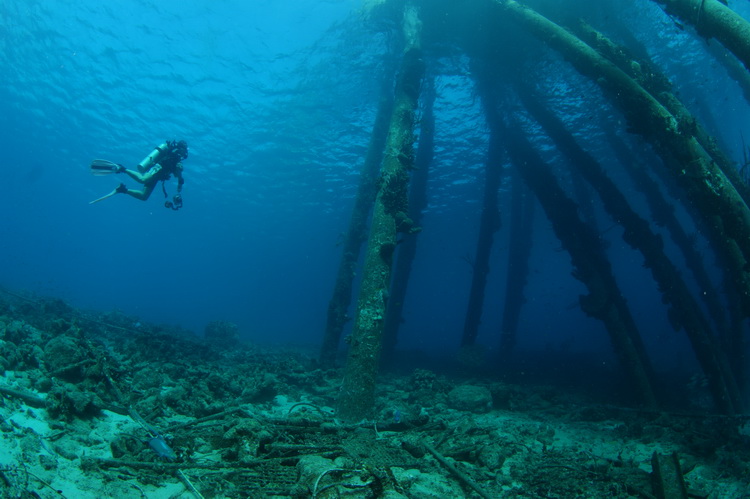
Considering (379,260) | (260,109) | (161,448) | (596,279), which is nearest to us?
(161,448)

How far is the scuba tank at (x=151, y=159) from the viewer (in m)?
9.22

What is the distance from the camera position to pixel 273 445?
3654mm

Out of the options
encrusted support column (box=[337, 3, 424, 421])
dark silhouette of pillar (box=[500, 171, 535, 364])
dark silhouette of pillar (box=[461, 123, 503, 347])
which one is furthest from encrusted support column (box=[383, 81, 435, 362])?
dark silhouette of pillar (box=[500, 171, 535, 364])

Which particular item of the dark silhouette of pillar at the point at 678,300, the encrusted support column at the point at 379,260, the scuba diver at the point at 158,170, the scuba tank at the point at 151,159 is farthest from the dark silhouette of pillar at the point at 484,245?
the scuba tank at the point at 151,159

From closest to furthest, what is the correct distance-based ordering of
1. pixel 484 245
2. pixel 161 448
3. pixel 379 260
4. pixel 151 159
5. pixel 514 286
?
pixel 161 448
pixel 379 260
pixel 151 159
pixel 484 245
pixel 514 286

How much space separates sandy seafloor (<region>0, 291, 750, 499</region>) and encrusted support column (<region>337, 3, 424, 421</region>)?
520 mm

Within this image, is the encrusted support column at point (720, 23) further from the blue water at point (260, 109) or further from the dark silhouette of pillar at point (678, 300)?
the blue water at point (260, 109)

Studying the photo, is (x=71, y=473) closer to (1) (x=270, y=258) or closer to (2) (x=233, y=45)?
(2) (x=233, y=45)

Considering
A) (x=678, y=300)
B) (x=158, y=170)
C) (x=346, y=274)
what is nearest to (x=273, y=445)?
(x=346, y=274)

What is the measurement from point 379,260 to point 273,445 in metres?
3.42

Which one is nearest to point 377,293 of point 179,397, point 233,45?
point 179,397

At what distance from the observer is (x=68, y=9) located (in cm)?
1855

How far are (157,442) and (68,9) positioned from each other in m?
25.4

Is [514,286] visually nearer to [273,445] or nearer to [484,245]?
[484,245]
